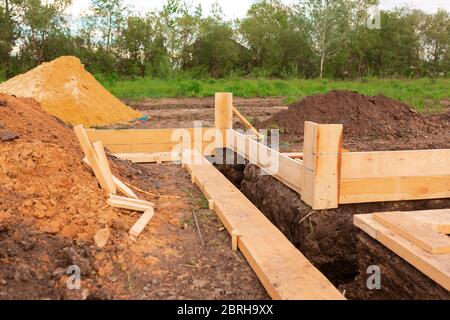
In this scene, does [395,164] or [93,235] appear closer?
[93,235]

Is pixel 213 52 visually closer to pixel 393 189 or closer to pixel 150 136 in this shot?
pixel 150 136

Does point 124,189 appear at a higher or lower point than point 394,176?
lower

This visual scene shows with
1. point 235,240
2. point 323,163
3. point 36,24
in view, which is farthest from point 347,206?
point 36,24

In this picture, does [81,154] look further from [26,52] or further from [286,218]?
[26,52]

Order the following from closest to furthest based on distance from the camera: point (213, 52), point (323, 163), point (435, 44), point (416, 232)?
point (416, 232), point (323, 163), point (213, 52), point (435, 44)

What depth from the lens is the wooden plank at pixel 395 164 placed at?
158 inches

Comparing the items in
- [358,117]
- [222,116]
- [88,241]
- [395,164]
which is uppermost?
[222,116]

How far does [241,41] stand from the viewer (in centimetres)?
2933

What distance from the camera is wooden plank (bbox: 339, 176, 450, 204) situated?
407 cm

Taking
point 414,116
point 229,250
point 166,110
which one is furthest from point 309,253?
point 166,110

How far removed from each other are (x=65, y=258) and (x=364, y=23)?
3289 cm

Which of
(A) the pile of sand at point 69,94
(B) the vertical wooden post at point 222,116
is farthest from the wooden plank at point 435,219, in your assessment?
(A) the pile of sand at point 69,94

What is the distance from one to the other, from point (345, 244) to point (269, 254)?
130cm

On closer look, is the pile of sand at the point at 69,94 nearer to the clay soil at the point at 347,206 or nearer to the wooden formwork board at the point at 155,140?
the clay soil at the point at 347,206
